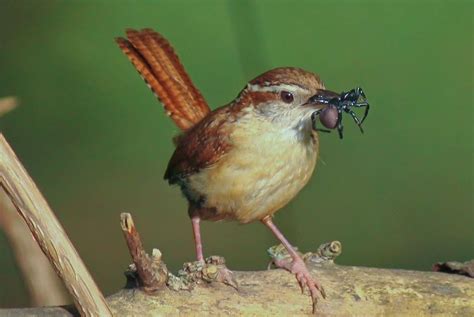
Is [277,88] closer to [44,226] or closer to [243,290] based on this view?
[243,290]

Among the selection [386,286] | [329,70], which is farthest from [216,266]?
[329,70]

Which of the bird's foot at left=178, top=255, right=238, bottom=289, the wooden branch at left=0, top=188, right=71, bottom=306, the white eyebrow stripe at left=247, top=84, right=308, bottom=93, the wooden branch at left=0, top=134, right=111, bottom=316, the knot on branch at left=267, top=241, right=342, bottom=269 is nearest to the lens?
the wooden branch at left=0, top=134, right=111, bottom=316

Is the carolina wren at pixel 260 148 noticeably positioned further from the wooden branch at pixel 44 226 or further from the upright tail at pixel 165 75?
the wooden branch at pixel 44 226

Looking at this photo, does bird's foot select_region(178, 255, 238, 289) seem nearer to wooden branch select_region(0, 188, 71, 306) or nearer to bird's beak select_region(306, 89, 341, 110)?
bird's beak select_region(306, 89, 341, 110)

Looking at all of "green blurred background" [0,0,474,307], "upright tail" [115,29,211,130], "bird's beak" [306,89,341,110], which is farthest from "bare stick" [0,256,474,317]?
"upright tail" [115,29,211,130]

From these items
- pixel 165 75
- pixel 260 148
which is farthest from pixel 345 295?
pixel 165 75

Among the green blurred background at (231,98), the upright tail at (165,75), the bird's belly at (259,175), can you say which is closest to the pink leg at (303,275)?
the bird's belly at (259,175)
